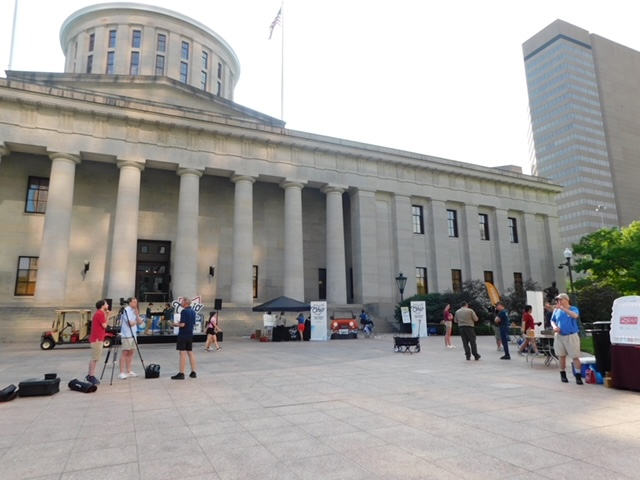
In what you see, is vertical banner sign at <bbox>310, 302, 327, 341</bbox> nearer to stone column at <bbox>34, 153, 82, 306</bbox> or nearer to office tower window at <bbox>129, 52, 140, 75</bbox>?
stone column at <bbox>34, 153, 82, 306</bbox>

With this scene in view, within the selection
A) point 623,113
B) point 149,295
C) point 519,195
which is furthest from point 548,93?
point 149,295

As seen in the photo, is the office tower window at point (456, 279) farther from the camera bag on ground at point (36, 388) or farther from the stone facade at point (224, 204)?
the camera bag on ground at point (36, 388)

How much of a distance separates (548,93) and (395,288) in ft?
415

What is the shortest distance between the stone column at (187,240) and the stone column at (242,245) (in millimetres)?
2751

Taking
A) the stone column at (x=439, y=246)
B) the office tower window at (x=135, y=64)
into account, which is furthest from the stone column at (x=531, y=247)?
the office tower window at (x=135, y=64)

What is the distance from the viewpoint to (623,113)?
433 feet

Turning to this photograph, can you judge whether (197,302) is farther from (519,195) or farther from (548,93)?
(548,93)

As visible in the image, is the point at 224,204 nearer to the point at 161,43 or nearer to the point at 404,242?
the point at 404,242

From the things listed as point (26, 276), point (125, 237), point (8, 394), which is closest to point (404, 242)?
point (125, 237)

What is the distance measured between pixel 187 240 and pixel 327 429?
24.5 meters

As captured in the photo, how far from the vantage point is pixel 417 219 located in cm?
3788

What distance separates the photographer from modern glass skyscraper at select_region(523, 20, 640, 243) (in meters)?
123

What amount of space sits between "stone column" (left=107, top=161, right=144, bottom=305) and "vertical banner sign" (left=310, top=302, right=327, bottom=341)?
11917 mm

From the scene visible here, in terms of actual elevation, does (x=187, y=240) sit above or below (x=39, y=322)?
above
